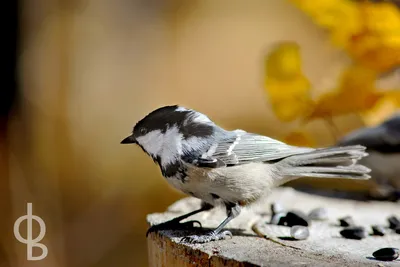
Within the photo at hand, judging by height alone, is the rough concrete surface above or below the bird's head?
below

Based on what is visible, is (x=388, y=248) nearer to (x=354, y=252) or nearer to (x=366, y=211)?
(x=354, y=252)

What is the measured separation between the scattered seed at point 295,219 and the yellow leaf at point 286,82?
0.45 m

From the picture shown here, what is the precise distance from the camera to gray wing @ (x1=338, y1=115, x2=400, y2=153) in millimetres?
2172

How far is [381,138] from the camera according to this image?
7.15ft

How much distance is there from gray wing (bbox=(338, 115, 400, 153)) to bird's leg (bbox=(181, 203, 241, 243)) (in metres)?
0.76

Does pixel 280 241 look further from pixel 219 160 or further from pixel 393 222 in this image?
pixel 393 222

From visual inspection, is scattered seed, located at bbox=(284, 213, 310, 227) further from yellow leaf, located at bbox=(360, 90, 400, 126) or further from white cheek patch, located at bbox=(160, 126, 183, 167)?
yellow leaf, located at bbox=(360, 90, 400, 126)

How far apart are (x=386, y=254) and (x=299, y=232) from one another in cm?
22

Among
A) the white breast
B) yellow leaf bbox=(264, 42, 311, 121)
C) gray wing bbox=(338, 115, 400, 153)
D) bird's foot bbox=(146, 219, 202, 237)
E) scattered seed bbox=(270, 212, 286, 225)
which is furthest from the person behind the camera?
gray wing bbox=(338, 115, 400, 153)

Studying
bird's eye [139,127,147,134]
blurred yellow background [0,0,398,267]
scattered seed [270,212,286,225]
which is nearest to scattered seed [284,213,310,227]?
scattered seed [270,212,286,225]

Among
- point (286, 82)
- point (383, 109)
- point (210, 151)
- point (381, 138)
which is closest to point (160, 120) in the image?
point (210, 151)

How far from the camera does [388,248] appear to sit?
4.71 ft

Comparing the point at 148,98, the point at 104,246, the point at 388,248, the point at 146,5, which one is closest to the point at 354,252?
the point at 388,248

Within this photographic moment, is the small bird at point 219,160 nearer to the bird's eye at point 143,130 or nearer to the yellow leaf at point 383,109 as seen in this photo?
the bird's eye at point 143,130
